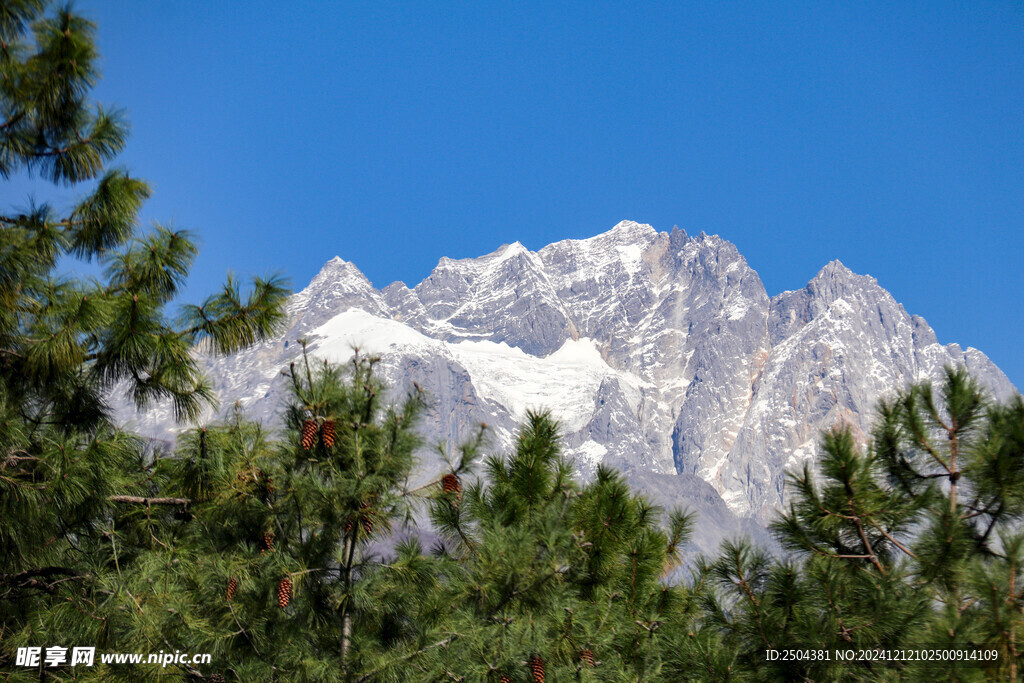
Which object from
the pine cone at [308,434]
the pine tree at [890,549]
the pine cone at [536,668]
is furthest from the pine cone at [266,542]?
→ the pine tree at [890,549]

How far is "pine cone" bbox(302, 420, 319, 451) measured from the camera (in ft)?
20.1

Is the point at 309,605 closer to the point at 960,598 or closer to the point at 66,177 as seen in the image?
the point at 66,177

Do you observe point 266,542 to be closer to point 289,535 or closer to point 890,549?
point 289,535

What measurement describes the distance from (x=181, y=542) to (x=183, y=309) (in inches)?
76.3

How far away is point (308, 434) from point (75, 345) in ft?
5.35

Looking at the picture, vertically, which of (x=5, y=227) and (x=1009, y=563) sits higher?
(x=5, y=227)

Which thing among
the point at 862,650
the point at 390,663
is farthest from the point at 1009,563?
the point at 390,663

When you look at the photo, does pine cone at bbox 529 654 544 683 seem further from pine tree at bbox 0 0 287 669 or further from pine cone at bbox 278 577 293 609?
pine tree at bbox 0 0 287 669

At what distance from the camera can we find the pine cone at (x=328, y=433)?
6.10m

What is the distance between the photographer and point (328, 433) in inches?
241

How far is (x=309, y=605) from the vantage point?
619 cm

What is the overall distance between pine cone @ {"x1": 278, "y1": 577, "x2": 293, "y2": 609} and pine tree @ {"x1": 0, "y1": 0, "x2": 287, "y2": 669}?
43.0 inches

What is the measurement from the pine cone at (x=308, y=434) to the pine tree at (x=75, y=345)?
821 millimetres


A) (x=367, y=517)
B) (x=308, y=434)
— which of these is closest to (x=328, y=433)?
(x=308, y=434)
